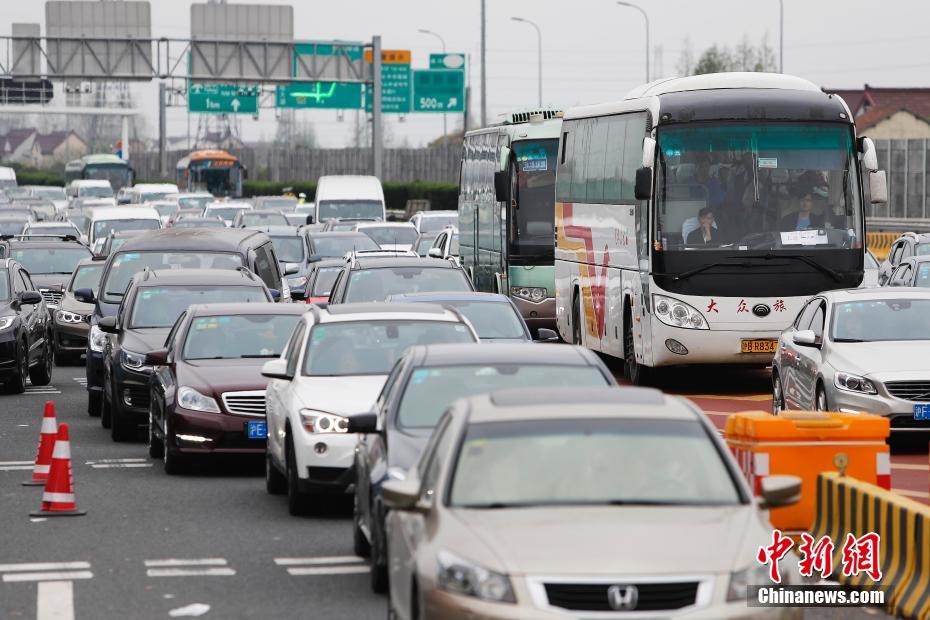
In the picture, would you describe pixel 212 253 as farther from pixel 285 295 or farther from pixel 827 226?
pixel 827 226

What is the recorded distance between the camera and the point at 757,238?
21547 millimetres

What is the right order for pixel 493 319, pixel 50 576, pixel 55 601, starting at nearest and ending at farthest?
pixel 55 601, pixel 50 576, pixel 493 319

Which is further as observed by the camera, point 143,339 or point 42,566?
point 143,339

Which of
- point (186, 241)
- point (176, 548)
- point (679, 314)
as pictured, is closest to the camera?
point (176, 548)

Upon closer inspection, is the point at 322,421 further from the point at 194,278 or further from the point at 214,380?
the point at 194,278

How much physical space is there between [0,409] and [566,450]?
15.2 m

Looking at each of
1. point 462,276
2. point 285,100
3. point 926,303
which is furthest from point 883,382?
point 285,100

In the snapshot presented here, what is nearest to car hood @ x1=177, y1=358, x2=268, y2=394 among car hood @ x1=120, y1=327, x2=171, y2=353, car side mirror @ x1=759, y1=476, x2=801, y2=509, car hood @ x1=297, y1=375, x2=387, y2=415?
car hood @ x1=297, y1=375, x2=387, y2=415

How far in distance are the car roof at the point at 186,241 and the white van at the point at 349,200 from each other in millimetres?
23342

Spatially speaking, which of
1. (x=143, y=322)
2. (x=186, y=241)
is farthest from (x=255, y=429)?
(x=186, y=241)

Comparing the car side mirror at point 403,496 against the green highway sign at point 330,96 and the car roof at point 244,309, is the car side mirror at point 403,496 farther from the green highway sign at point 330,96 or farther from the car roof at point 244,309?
the green highway sign at point 330,96

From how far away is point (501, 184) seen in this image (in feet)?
99.7

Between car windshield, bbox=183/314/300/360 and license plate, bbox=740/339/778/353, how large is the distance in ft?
21.0

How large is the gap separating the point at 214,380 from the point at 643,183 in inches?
280
